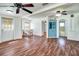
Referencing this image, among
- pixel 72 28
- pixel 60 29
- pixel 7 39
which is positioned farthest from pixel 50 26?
pixel 7 39

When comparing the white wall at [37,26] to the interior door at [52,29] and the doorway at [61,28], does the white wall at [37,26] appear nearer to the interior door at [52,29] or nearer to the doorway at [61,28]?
the interior door at [52,29]

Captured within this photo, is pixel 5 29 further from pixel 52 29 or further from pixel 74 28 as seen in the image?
pixel 52 29

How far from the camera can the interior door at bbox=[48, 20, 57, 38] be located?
872cm

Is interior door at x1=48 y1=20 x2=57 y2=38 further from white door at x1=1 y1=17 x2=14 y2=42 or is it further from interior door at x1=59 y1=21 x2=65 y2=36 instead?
white door at x1=1 y1=17 x2=14 y2=42

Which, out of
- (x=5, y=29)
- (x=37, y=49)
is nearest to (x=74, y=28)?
(x=37, y=49)

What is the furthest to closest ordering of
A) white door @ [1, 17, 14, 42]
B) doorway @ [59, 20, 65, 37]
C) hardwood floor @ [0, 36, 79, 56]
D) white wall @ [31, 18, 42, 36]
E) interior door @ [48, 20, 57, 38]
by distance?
white wall @ [31, 18, 42, 36] → doorway @ [59, 20, 65, 37] → interior door @ [48, 20, 57, 38] → white door @ [1, 17, 14, 42] → hardwood floor @ [0, 36, 79, 56]

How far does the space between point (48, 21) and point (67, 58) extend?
6.37m

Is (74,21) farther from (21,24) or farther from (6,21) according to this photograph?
(6,21)

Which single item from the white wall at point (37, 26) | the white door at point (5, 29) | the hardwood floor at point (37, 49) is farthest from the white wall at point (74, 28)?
the white door at point (5, 29)

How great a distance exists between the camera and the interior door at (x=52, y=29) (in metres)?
8.72

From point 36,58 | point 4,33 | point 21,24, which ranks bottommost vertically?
point 36,58

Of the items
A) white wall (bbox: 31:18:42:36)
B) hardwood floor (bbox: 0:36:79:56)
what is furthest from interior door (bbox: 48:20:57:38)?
hardwood floor (bbox: 0:36:79:56)

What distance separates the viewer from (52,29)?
8.76 meters

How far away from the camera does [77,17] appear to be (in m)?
6.81
